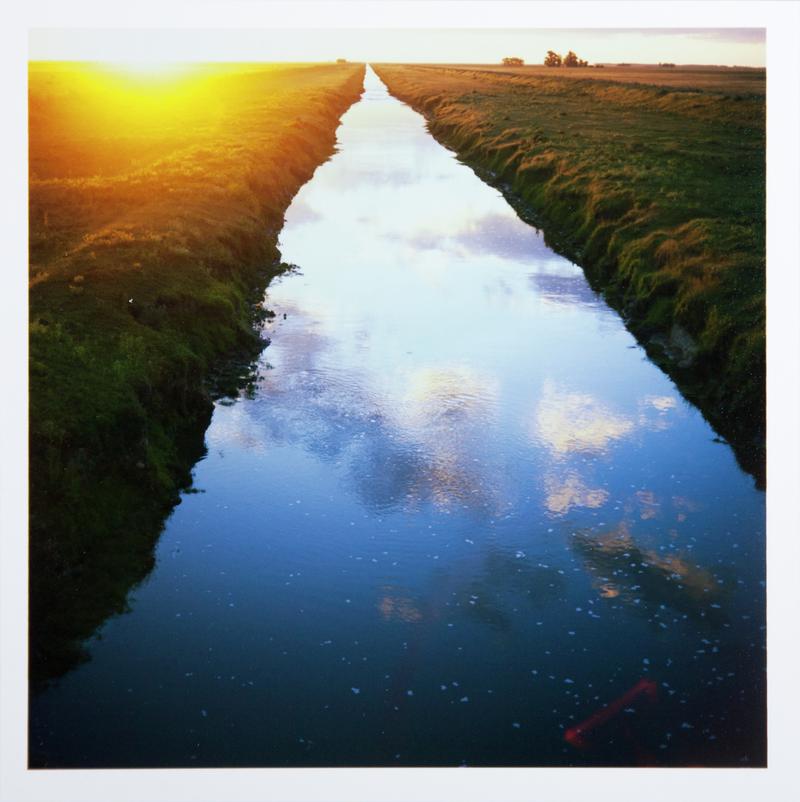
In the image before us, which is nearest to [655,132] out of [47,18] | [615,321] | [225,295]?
[615,321]

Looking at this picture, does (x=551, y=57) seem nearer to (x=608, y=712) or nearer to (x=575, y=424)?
(x=575, y=424)

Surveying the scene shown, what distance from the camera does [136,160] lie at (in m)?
34.9

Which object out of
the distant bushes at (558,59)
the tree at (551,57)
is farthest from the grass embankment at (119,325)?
the distant bushes at (558,59)

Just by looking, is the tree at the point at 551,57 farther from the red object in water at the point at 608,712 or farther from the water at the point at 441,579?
the red object in water at the point at 608,712

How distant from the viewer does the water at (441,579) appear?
1074 centimetres

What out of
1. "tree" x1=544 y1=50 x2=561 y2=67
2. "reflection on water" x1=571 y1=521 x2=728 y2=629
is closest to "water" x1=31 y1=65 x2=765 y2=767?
"reflection on water" x1=571 y1=521 x2=728 y2=629

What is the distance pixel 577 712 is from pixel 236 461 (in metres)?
8.01

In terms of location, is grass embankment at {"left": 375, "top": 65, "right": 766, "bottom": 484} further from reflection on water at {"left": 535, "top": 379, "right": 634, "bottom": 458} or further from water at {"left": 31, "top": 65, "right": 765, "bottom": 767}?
reflection on water at {"left": 535, "top": 379, "right": 634, "bottom": 458}

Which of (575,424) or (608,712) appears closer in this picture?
(608,712)

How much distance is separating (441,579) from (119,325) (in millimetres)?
9285

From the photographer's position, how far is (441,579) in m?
13.0

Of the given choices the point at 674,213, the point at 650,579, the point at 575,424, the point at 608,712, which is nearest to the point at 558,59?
the point at 674,213

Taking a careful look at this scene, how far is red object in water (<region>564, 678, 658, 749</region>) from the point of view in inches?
420

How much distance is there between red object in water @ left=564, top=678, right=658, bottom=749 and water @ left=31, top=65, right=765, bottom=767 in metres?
0.05
